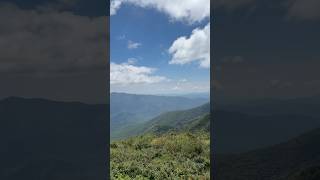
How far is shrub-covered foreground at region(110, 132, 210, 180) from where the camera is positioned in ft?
34.3

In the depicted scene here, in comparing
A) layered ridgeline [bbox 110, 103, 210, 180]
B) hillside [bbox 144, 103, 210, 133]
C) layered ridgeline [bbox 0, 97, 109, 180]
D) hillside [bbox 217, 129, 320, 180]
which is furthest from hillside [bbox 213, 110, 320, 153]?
hillside [bbox 144, 103, 210, 133]

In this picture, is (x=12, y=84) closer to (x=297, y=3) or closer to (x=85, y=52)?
(x=85, y=52)

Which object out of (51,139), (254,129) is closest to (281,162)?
(254,129)

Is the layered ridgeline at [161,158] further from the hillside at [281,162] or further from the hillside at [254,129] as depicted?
the hillside at [254,129]

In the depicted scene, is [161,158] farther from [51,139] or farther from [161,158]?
[51,139]

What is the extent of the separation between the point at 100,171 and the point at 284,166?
2.96m

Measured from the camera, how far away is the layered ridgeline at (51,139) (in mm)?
6645

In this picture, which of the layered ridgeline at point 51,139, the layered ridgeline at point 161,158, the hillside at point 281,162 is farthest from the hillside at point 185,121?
the layered ridgeline at point 51,139

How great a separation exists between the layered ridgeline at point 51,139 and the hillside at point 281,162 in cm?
209

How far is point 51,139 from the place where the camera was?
273 inches

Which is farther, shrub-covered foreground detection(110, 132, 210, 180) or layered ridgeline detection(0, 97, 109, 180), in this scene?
shrub-covered foreground detection(110, 132, 210, 180)

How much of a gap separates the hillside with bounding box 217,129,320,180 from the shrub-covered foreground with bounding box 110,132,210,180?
8.33 ft

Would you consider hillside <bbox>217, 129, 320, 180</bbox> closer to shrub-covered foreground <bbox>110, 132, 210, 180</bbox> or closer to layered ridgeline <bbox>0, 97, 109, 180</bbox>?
layered ridgeline <bbox>0, 97, 109, 180</bbox>

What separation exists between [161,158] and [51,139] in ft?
17.3
